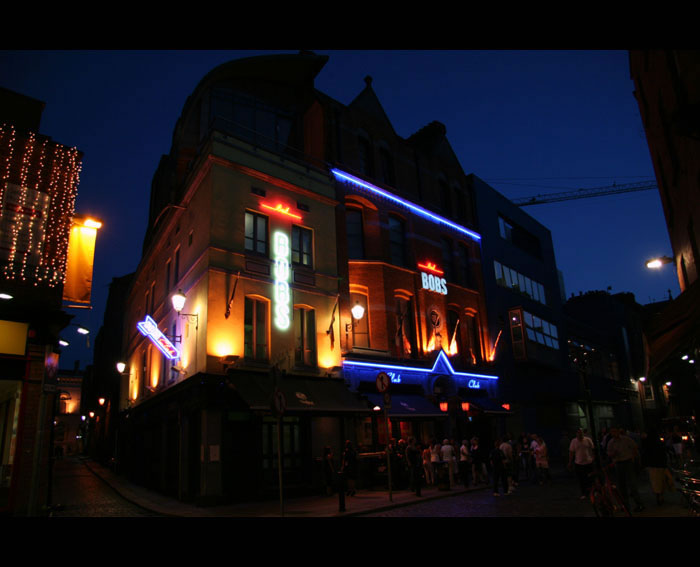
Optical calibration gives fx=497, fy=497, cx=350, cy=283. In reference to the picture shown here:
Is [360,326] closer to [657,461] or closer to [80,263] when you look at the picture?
[80,263]

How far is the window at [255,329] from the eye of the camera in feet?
60.4

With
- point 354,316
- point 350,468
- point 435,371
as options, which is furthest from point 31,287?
point 435,371

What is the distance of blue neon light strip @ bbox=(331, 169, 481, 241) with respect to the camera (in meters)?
24.2

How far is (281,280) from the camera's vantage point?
19672 mm

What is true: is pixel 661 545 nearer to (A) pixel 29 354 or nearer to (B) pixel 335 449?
(A) pixel 29 354

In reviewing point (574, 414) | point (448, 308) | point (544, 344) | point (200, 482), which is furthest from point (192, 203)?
point (574, 414)

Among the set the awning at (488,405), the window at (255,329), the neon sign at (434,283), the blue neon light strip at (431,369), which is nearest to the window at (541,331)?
the blue neon light strip at (431,369)

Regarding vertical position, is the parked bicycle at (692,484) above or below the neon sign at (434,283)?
below

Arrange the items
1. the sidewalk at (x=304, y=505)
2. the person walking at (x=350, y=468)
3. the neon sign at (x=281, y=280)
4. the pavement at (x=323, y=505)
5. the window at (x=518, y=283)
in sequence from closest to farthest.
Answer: the pavement at (x=323, y=505)
the sidewalk at (x=304, y=505)
the person walking at (x=350, y=468)
the neon sign at (x=281, y=280)
the window at (x=518, y=283)

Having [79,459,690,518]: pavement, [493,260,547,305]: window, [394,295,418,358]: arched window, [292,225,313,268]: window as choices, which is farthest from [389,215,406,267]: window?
[79,459,690,518]: pavement

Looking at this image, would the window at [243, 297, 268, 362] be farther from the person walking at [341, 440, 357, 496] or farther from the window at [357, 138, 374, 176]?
the window at [357, 138, 374, 176]

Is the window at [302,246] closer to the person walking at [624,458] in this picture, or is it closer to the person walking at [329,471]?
the person walking at [329,471]

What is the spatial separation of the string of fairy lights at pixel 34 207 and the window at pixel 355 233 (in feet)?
41.9

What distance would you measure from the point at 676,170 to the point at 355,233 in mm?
14456
